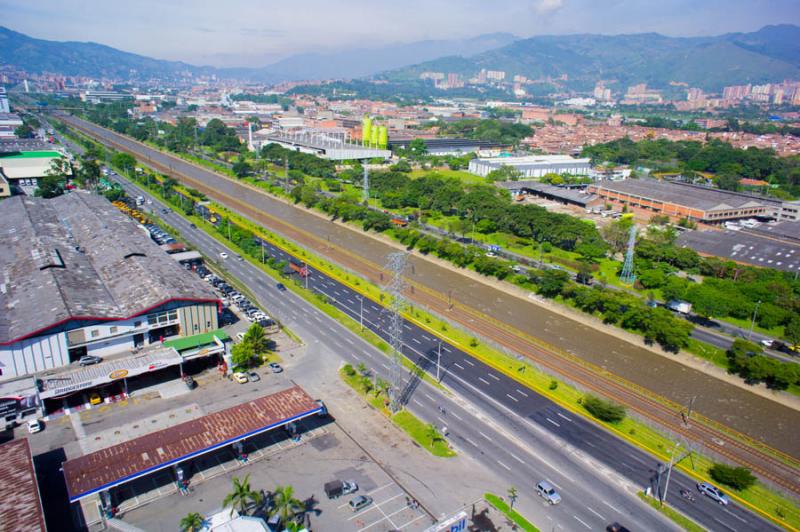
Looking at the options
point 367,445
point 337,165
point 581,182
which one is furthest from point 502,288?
point 337,165

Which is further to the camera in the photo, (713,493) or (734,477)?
(734,477)

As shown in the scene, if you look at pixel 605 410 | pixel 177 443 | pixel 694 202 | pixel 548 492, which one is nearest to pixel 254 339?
pixel 177 443

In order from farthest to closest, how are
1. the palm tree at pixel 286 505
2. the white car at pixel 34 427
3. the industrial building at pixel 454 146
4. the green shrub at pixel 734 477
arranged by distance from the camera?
the industrial building at pixel 454 146 → the white car at pixel 34 427 → the green shrub at pixel 734 477 → the palm tree at pixel 286 505

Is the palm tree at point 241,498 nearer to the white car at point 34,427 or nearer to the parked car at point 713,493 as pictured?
the white car at point 34,427

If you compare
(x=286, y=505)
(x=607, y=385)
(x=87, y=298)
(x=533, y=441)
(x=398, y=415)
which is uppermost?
(x=87, y=298)

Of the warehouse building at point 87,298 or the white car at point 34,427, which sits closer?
the white car at point 34,427

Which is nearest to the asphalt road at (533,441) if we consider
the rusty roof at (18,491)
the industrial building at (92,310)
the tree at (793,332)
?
the industrial building at (92,310)

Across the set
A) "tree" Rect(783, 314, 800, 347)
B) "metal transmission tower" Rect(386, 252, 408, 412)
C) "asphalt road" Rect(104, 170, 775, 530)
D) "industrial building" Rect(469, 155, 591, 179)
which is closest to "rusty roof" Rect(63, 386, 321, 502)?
"metal transmission tower" Rect(386, 252, 408, 412)

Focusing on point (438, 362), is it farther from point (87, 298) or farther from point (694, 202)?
point (694, 202)
